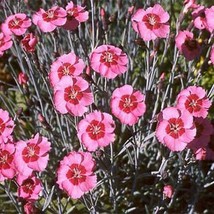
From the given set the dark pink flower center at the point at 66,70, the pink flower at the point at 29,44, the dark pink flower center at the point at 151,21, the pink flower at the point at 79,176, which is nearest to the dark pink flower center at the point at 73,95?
the dark pink flower center at the point at 66,70

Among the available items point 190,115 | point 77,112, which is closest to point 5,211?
point 77,112

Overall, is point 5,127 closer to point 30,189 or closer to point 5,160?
point 5,160

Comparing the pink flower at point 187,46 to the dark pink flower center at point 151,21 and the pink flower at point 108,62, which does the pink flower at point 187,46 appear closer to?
the dark pink flower center at point 151,21

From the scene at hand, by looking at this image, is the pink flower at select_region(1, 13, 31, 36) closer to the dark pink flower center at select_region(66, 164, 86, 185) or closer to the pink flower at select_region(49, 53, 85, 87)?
the pink flower at select_region(49, 53, 85, 87)

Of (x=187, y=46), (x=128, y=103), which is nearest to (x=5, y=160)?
(x=128, y=103)

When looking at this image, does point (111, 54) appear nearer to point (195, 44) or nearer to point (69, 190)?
point (195, 44)

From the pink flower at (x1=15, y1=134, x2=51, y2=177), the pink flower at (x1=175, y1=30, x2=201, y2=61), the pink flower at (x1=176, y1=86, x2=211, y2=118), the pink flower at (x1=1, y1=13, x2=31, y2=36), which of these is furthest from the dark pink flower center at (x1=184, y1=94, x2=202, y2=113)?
the pink flower at (x1=1, y1=13, x2=31, y2=36)

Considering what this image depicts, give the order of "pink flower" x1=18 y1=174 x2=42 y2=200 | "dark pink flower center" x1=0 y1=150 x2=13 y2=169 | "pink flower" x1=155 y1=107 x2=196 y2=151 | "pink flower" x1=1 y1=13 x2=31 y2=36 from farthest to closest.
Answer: "pink flower" x1=1 y1=13 x2=31 y2=36 → "pink flower" x1=18 y1=174 x2=42 y2=200 → "dark pink flower center" x1=0 y1=150 x2=13 y2=169 → "pink flower" x1=155 y1=107 x2=196 y2=151
